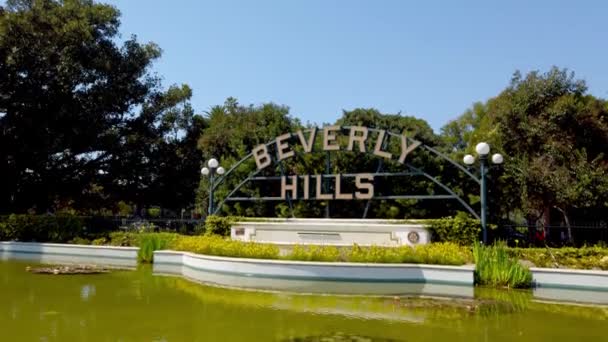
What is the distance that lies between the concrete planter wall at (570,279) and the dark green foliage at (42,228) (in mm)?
16572

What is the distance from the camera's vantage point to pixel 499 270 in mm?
11359

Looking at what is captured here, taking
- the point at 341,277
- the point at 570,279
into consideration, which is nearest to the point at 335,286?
the point at 341,277

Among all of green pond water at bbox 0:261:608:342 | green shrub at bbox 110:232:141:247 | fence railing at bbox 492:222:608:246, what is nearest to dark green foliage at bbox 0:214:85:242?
green shrub at bbox 110:232:141:247

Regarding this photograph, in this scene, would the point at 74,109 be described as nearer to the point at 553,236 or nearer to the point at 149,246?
the point at 149,246

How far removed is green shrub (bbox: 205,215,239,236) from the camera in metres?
18.3

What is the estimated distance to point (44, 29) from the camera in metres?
25.3

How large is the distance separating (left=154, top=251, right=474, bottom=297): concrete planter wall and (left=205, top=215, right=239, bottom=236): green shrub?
519 centimetres

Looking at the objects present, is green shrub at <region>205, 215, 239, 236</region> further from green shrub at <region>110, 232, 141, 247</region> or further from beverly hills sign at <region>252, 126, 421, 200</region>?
green shrub at <region>110, 232, 141, 247</region>

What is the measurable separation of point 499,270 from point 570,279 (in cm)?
158

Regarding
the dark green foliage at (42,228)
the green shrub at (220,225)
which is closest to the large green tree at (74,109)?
the dark green foliage at (42,228)

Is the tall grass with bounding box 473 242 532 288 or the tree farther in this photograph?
the tree

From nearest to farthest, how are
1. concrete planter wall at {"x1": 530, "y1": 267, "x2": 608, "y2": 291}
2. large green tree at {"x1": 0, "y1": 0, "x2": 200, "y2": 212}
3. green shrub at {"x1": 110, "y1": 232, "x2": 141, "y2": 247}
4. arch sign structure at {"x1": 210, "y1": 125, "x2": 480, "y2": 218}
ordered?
concrete planter wall at {"x1": 530, "y1": 267, "x2": 608, "y2": 291}, arch sign structure at {"x1": 210, "y1": 125, "x2": 480, "y2": 218}, green shrub at {"x1": 110, "y1": 232, "x2": 141, "y2": 247}, large green tree at {"x1": 0, "y1": 0, "x2": 200, "y2": 212}

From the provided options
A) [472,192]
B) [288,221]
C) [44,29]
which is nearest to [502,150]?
[472,192]

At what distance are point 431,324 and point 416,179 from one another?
13.7m
